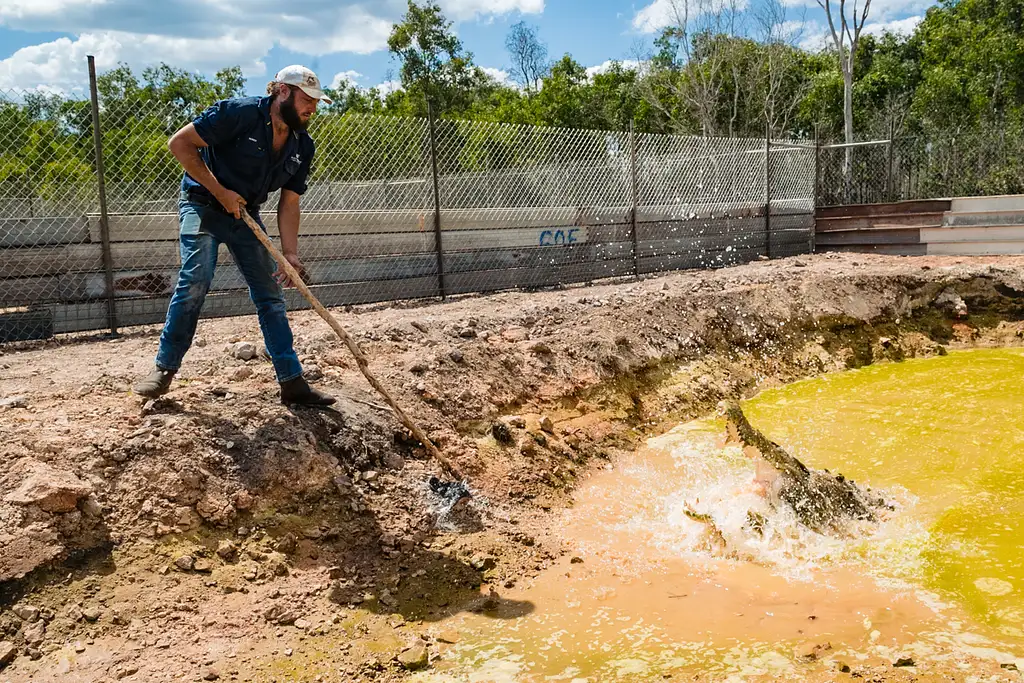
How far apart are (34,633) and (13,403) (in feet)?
5.18

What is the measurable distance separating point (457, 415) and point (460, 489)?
884 mm

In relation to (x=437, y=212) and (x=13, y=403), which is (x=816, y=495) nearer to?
(x=13, y=403)

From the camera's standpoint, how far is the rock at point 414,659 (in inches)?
116

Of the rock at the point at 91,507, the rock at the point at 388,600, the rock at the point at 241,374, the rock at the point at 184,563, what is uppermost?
the rock at the point at 241,374

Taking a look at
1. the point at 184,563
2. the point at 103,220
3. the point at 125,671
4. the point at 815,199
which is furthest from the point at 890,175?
the point at 125,671

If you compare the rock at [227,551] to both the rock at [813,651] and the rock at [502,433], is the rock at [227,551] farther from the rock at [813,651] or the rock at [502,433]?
the rock at [813,651]

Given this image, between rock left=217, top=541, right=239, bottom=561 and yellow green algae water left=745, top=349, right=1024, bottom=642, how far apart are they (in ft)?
9.81

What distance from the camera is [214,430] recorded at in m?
3.81

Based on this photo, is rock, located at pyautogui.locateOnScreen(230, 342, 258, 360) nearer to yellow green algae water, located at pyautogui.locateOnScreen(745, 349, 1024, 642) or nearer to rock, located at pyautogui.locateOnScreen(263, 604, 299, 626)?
rock, located at pyautogui.locateOnScreen(263, 604, 299, 626)

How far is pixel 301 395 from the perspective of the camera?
163 inches

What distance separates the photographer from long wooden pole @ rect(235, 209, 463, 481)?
12.3ft

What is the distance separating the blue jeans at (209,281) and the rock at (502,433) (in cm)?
Answer: 132

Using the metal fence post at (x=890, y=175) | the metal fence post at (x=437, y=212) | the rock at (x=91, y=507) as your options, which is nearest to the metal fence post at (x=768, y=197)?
the metal fence post at (x=890, y=175)

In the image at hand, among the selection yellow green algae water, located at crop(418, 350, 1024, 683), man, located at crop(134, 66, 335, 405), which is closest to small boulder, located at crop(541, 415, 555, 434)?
yellow green algae water, located at crop(418, 350, 1024, 683)
